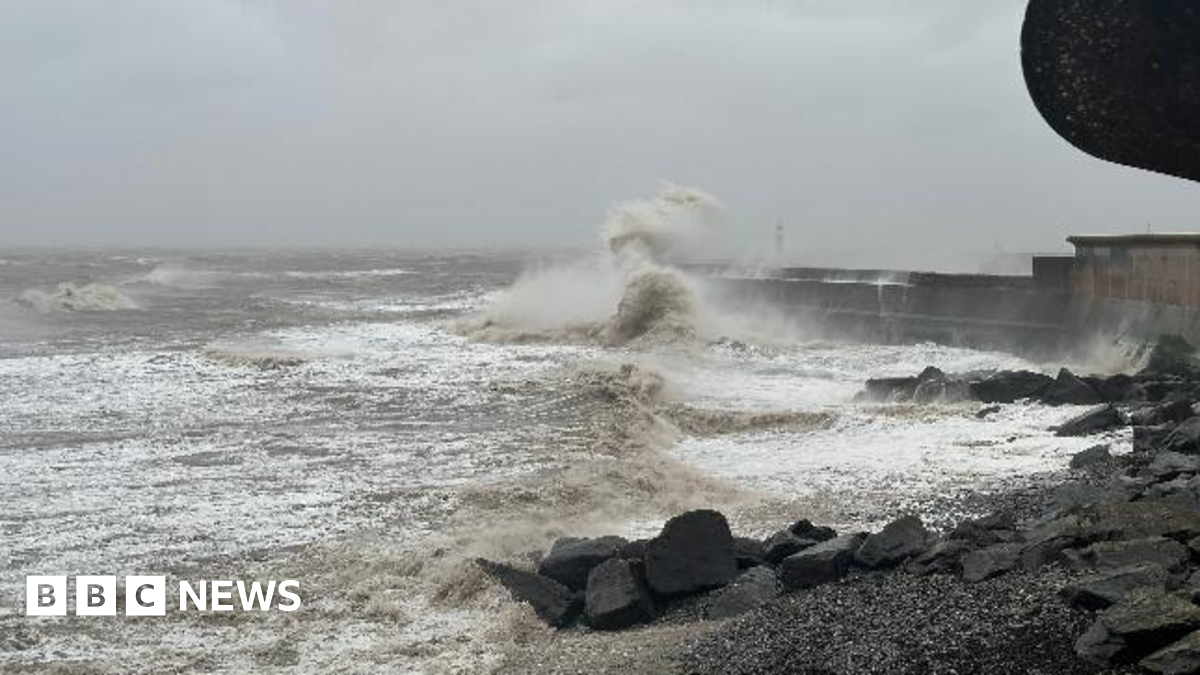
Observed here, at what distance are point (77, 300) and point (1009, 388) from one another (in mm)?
29839

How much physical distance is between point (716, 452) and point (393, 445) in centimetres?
285

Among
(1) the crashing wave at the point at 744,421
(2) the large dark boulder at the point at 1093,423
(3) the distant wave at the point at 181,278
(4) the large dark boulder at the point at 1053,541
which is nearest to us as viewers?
(4) the large dark boulder at the point at 1053,541

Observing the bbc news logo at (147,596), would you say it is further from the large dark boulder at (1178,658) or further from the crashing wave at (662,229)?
the crashing wave at (662,229)

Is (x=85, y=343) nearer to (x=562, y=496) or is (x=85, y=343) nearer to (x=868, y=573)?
(x=562, y=496)

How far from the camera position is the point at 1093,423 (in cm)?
1031

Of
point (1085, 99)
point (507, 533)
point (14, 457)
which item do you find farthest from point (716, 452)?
point (1085, 99)

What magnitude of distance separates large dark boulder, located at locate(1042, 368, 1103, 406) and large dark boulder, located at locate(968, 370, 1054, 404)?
8.3 inches

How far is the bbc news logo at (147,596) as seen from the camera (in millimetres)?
6273

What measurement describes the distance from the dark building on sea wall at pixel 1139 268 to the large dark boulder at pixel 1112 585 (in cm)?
1199

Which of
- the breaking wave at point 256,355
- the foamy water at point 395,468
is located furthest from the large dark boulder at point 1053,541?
the breaking wave at point 256,355

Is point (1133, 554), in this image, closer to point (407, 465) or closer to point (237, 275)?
point (407, 465)

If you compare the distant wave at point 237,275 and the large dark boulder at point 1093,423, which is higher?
the distant wave at point 237,275

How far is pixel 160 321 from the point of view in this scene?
1162 inches

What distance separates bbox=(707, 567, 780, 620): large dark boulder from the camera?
5.54 metres
